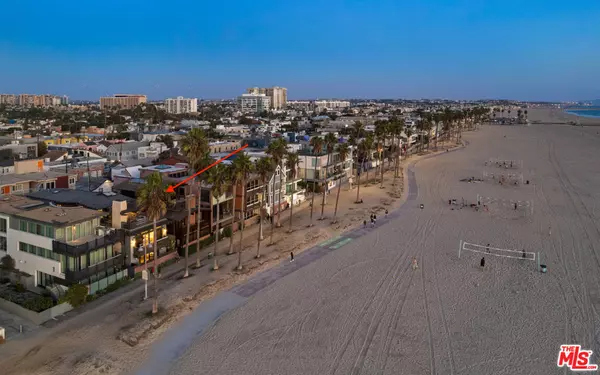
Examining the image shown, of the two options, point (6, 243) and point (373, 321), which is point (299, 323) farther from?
point (6, 243)

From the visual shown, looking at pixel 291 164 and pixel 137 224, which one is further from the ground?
pixel 291 164

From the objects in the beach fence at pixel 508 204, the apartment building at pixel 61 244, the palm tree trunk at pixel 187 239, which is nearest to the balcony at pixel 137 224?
the apartment building at pixel 61 244

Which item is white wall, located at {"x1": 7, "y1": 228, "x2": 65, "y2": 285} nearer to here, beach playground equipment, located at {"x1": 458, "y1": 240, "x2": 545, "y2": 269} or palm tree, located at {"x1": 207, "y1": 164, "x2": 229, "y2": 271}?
palm tree, located at {"x1": 207, "y1": 164, "x2": 229, "y2": 271}

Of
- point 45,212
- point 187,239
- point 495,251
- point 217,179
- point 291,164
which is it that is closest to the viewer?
point 45,212

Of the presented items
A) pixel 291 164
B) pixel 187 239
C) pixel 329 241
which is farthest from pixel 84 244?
pixel 291 164

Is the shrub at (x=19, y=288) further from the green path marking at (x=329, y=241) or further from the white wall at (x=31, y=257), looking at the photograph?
the green path marking at (x=329, y=241)

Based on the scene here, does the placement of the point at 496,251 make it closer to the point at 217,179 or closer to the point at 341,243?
the point at 341,243
